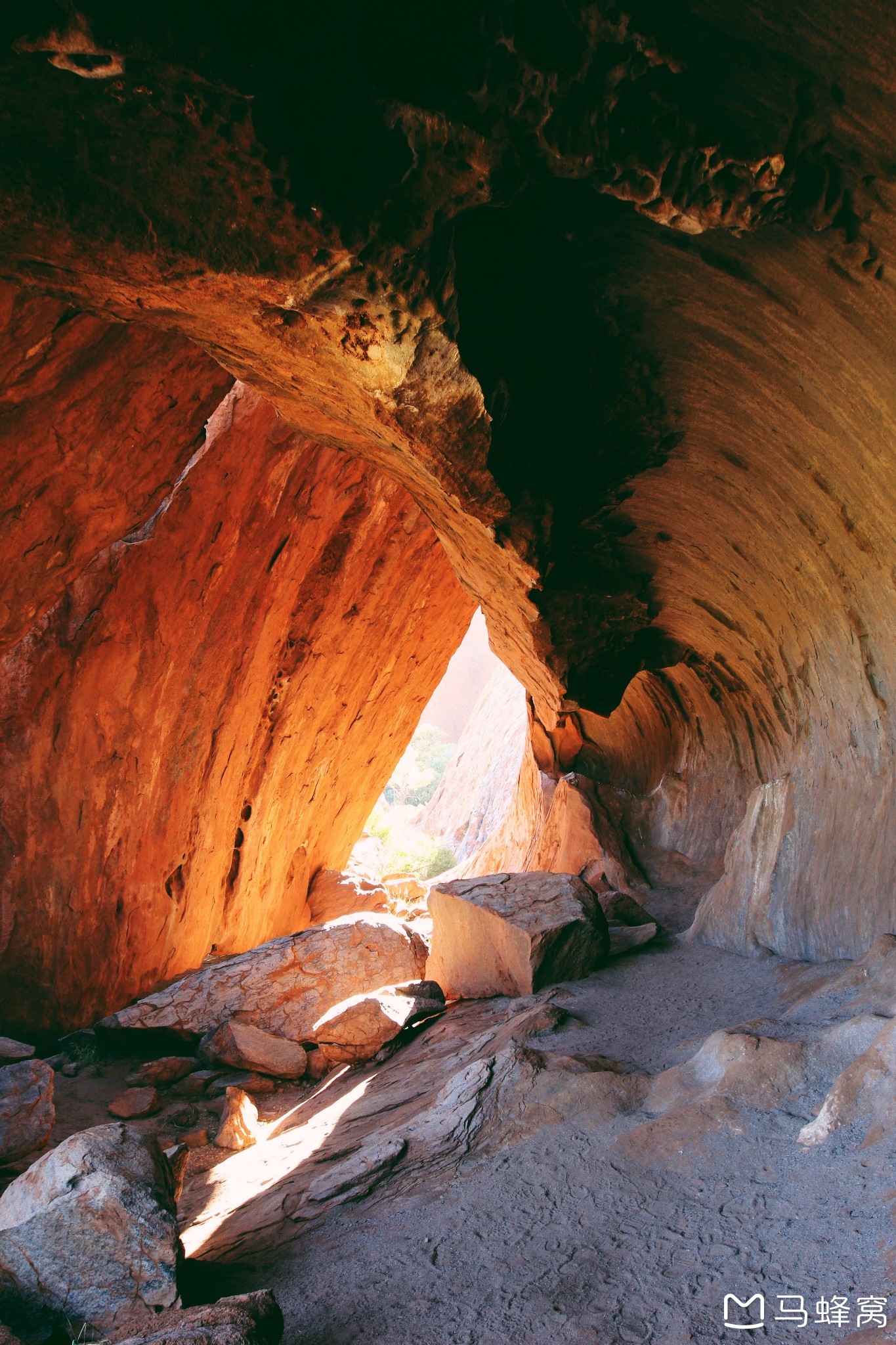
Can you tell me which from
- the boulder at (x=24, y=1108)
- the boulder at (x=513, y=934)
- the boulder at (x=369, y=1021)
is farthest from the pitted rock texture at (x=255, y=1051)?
the boulder at (x=24, y=1108)

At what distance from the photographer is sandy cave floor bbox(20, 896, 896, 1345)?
2262 mm

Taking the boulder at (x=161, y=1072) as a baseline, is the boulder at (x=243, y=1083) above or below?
above

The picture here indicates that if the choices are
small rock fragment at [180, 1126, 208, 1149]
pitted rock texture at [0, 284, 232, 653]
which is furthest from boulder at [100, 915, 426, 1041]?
pitted rock texture at [0, 284, 232, 653]

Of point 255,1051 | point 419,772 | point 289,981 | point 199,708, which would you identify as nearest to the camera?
point 255,1051

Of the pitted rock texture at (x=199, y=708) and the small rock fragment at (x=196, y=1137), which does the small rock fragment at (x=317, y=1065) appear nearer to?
the small rock fragment at (x=196, y=1137)

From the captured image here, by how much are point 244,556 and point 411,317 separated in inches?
226

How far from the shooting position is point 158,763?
26.8ft

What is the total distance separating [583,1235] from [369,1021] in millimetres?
4144

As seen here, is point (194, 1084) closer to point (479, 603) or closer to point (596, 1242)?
point (479, 603)

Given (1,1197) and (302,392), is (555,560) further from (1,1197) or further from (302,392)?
(1,1197)

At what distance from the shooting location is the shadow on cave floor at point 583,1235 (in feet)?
7.49

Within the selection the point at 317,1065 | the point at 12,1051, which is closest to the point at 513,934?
the point at 317,1065

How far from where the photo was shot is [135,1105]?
625cm

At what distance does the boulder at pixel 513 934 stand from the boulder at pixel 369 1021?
0.45 m
